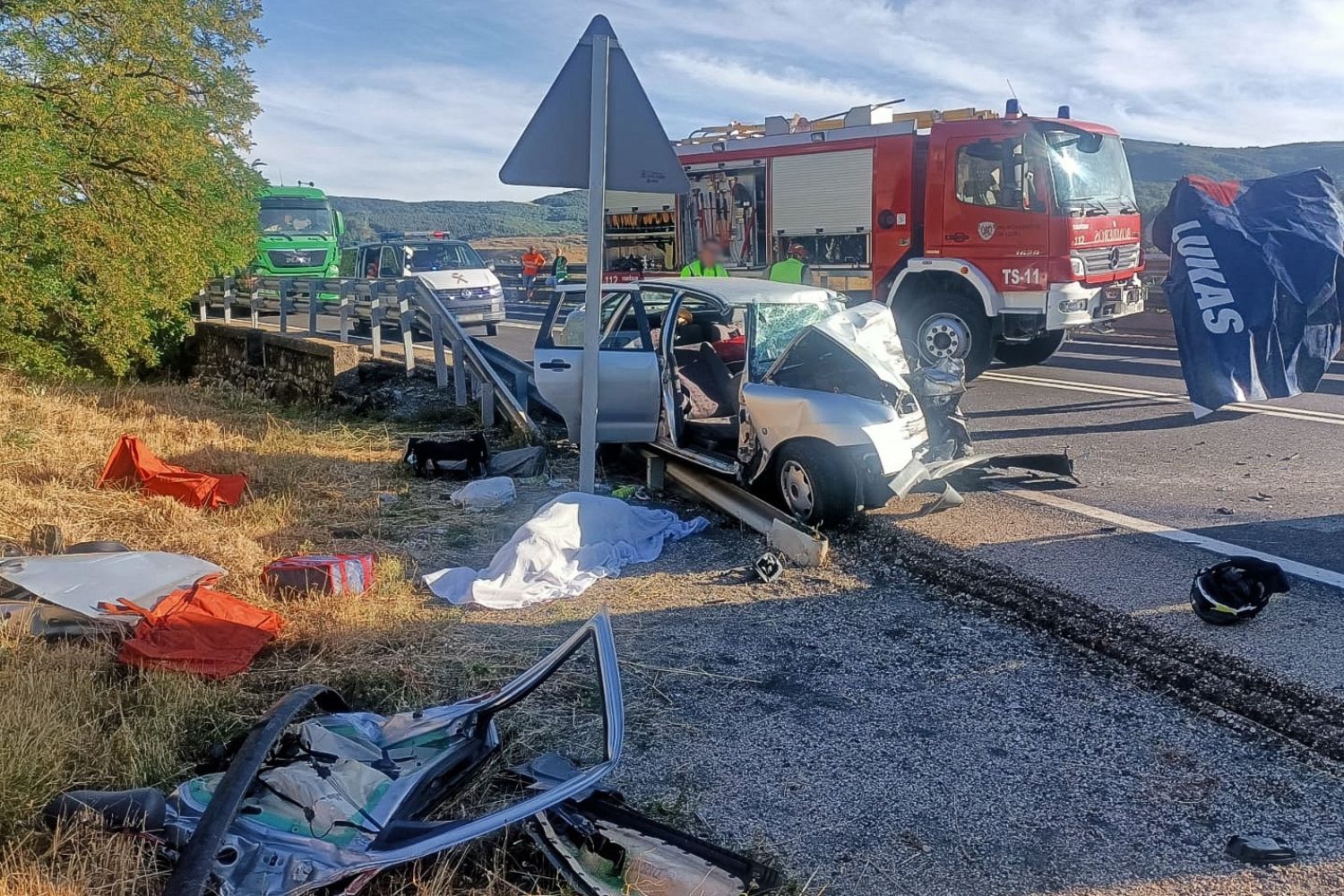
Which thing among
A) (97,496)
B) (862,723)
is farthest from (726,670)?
(97,496)

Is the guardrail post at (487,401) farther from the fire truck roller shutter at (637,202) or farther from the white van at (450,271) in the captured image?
the white van at (450,271)

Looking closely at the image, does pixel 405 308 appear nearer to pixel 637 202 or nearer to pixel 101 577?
pixel 637 202

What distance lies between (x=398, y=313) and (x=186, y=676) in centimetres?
979

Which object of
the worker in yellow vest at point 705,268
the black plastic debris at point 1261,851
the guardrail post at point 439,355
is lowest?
the black plastic debris at point 1261,851

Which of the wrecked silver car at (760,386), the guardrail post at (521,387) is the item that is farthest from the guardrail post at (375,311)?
the wrecked silver car at (760,386)

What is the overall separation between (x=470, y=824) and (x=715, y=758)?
1.15 m

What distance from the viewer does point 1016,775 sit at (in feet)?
10.8

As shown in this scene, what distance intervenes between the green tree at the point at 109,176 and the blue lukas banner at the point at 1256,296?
10.6 metres

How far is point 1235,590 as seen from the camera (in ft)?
14.2

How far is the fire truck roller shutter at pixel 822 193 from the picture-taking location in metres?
12.8

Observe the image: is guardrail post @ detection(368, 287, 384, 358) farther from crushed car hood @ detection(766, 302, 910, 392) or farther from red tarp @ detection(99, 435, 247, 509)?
crushed car hood @ detection(766, 302, 910, 392)

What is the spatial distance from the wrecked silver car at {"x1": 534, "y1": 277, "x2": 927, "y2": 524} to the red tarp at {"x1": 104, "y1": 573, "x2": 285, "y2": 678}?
307cm

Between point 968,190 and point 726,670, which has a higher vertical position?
point 968,190

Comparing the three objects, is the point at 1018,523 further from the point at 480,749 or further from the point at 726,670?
the point at 480,749
